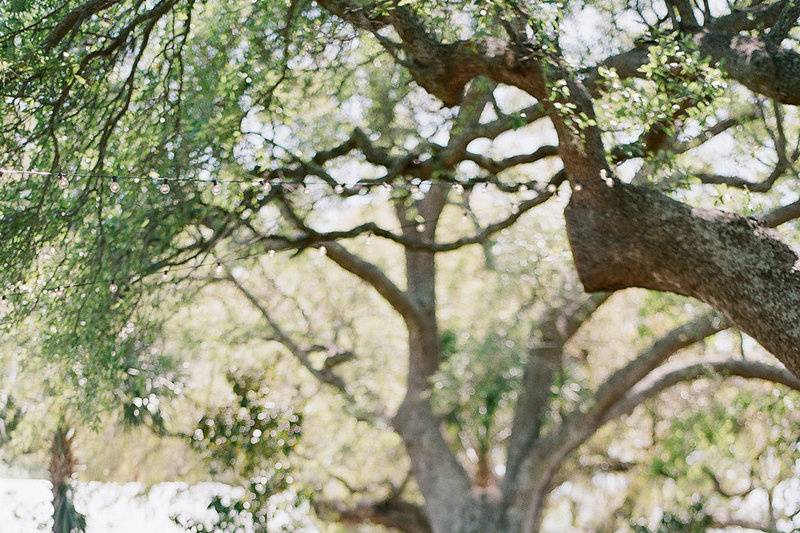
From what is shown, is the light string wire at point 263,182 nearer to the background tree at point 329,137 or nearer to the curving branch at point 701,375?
the background tree at point 329,137

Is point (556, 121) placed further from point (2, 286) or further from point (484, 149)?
point (484, 149)

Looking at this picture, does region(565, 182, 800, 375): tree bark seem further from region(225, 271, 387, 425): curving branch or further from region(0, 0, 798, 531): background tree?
region(225, 271, 387, 425): curving branch

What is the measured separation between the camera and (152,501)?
15.5 meters

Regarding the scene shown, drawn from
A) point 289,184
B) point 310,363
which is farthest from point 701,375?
point 289,184

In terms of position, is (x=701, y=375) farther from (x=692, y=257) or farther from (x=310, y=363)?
(x=692, y=257)

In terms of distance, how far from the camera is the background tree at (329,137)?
23.0 feet

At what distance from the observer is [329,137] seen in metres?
11.3

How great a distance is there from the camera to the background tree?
276 inches

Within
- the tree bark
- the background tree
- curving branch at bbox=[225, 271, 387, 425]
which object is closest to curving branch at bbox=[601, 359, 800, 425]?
the background tree

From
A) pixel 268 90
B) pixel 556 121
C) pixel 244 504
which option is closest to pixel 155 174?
pixel 268 90

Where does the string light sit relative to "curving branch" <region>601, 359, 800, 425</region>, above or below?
below

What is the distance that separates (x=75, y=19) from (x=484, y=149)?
223 inches

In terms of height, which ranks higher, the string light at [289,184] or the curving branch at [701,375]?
the curving branch at [701,375]

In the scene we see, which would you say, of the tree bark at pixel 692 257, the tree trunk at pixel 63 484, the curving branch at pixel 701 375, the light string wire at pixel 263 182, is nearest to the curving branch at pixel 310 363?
the tree trunk at pixel 63 484
